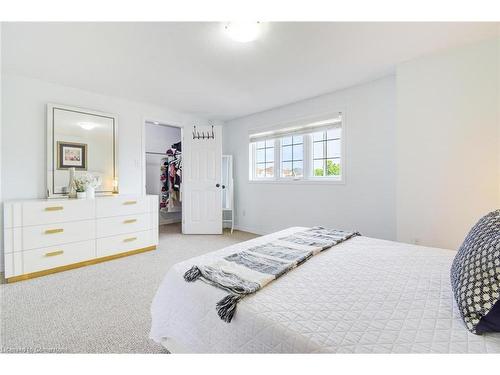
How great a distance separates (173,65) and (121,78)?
811mm

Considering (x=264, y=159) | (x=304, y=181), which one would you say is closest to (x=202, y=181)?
(x=264, y=159)

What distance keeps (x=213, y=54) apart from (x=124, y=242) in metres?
2.56

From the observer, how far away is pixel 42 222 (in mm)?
2600

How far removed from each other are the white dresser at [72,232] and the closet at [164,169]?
1832 millimetres

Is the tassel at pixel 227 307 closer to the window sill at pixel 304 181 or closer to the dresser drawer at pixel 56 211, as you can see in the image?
the dresser drawer at pixel 56 211

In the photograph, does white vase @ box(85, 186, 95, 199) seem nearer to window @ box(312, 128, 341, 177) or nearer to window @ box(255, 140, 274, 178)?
window @ box(255, 140, 274, 178)

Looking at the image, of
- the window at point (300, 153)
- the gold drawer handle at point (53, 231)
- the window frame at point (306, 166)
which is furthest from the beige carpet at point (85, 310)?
the window at point (300, 153)

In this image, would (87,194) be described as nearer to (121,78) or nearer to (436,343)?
(121,78)

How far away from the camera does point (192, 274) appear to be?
1.22 m

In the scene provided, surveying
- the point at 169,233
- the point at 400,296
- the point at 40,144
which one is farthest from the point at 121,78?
the point at 400,296

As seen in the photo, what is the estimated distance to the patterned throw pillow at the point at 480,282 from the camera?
0.82 metres

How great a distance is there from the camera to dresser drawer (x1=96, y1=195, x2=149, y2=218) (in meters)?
3.04

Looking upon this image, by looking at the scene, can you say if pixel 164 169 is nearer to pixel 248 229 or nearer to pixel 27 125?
pixel 248 229

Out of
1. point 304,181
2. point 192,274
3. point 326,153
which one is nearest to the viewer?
point 192,274
